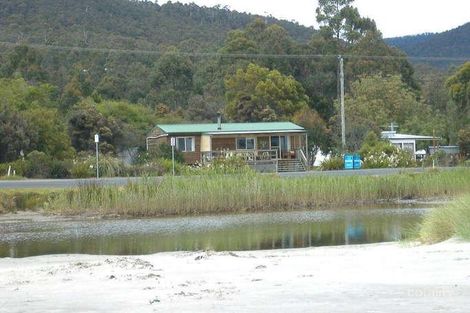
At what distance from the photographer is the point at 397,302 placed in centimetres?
909

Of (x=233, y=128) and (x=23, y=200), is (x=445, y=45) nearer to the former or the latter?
(x=233, y=128)

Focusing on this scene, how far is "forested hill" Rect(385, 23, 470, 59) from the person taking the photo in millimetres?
138000

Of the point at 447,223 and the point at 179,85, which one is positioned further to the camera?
the point at 179,85

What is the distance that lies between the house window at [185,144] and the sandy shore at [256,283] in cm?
4127

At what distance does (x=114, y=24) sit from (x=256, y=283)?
10821cm

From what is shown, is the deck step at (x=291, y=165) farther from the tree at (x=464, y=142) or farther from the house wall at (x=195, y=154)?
the tree at (x=464, y=142)

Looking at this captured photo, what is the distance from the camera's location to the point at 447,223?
17.7 m

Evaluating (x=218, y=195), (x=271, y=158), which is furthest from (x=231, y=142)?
(x=218, y=195)

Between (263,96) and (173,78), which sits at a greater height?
(173,78)

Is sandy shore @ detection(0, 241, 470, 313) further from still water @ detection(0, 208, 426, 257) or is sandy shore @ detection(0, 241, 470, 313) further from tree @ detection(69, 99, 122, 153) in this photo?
tree @ detection(69, 99, 122, 153)

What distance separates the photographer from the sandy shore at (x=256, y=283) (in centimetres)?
934

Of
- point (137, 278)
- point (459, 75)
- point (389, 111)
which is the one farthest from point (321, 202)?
point (459, 75)

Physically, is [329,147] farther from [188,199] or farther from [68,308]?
[68,308]

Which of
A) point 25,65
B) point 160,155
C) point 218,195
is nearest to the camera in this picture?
point 218,195
